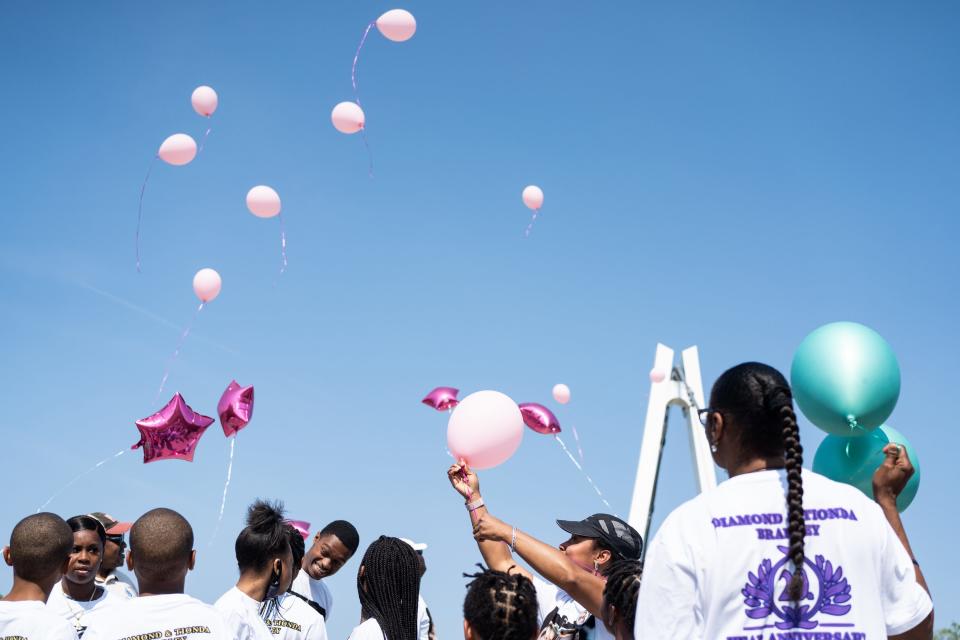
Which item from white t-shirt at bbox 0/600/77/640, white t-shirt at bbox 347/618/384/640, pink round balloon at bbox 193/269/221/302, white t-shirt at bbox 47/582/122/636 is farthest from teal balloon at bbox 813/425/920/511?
pink round balloon at bbox 193/269/221/302

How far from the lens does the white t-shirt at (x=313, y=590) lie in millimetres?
6676

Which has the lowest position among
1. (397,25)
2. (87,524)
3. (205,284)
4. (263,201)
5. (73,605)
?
(73,605)

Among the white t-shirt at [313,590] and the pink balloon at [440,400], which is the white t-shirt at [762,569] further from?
the pink balloon at [440,400]

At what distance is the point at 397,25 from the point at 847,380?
5.99 metres

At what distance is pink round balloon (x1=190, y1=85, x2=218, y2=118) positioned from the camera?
920cm

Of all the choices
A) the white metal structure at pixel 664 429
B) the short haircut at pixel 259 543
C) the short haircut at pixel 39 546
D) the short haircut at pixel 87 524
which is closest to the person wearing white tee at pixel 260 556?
the short haircut at pixel 259 543

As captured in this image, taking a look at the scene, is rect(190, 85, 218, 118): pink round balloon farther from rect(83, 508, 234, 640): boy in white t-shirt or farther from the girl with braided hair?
the girl with braided hair

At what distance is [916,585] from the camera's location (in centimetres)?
263

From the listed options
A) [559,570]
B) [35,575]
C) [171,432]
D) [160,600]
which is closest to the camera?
[160,600]

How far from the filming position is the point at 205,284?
28.9 ft

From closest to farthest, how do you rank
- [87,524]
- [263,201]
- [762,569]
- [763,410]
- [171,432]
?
[762,569], [763,410], [87,524], [171,432], [263,201]

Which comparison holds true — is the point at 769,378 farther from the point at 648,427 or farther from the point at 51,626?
the point at 648,427

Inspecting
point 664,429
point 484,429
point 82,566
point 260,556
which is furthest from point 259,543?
point 664,429

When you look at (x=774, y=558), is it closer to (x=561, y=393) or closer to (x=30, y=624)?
(x=30, y=624)
